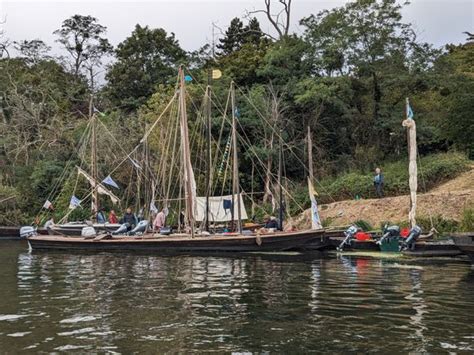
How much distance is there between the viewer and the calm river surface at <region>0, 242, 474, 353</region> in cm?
1071

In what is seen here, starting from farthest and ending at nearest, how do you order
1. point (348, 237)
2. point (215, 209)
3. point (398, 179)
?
1. point (398, 179)
2. point (215, 209)
3. point (348, 237)

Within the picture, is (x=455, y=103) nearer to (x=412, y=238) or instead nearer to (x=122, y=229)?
(x=412, y=238)

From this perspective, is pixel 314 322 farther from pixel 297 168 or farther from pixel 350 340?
pixel 297 168

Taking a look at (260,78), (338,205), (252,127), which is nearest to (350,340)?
(338,205)

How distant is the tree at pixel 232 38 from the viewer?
68312mm

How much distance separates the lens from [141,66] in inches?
2255

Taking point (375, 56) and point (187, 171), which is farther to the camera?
point (375, 56)

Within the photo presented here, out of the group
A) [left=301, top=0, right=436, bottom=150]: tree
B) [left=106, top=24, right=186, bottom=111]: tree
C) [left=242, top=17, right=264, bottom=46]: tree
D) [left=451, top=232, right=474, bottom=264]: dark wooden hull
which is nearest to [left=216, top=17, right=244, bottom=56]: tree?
[left=242, top=17, right=264, bottom=46]: tree

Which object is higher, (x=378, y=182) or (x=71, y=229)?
(x=378, y=182)

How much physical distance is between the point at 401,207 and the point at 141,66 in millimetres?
32834

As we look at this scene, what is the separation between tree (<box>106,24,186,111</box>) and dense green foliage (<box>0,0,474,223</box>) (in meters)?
0.15

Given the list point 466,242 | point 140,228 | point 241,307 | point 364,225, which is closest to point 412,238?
point 466,242

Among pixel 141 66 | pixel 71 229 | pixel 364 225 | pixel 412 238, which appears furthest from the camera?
pixel 141 66

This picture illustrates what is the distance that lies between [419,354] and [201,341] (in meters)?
3.88
